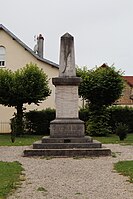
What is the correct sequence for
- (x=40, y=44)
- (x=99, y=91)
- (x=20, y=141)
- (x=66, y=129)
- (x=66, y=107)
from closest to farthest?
(x=66, y=129), (x=66, y=107), (x=20, y=141), (x=99, y=91), (x=40, y=44)

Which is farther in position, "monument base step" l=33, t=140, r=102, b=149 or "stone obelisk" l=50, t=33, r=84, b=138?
"stone obelisk" l=50, t=33, r=84, b=138

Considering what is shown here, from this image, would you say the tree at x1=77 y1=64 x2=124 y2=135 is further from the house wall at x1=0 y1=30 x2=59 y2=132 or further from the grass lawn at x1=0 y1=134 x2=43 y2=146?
the house wall at x1=0 y1=30 x2=59 y2=132

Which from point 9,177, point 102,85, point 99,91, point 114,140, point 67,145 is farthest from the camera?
point 99,91

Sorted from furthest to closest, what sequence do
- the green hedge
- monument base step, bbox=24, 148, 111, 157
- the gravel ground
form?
the green hedge → monument base step, bbox=24, 148, 111, 157 → the gravel ground

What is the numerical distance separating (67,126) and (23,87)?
13161 millimetres

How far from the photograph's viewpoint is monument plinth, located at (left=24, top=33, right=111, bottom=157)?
47.7 feet

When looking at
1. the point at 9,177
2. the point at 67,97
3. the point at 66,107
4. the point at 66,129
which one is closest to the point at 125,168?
the point at 9,177

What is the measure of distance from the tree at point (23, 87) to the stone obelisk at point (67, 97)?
11843mm

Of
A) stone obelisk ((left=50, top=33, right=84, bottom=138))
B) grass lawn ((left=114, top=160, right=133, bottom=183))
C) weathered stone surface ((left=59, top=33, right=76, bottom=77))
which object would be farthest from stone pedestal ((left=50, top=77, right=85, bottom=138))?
grass lawn ((left=114, top=160, right=133, bottom=183))

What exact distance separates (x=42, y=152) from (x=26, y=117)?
18766 millimetres

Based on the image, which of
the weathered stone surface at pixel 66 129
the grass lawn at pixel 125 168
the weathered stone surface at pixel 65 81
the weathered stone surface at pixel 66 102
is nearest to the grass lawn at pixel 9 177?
the grass lawn at pixel 125 168

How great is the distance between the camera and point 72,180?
921 centimetres

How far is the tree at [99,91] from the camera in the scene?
29531 millimetres

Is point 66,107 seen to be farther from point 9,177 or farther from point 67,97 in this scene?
point 9,177
